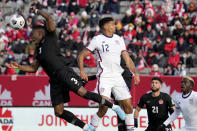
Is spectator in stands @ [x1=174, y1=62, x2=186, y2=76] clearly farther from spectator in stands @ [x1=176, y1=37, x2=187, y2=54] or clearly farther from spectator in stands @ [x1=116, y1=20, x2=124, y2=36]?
spectator in stands @ [x1=116, y1=20, x2=124, y2=36]

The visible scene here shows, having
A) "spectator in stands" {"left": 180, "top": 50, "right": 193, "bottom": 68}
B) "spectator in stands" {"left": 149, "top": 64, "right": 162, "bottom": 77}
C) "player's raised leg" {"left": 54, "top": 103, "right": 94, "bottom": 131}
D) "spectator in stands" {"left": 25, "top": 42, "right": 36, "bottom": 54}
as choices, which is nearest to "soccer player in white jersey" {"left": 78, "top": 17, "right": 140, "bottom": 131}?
"player's raised leg" {"left": 54, "top": 103, "right": 94, "bottom": 131}

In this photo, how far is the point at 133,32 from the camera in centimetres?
2442

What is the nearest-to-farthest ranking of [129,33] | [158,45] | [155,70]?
1. [155,70]
2. [158,45]
3. [129,33]

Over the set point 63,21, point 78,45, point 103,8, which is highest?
point 103,8

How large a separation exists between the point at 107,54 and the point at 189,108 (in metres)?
2.04

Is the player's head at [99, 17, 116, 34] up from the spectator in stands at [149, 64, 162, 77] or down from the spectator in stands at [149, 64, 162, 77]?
up

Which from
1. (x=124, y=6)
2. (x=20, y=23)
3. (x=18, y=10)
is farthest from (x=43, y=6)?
(x=20, y=23)

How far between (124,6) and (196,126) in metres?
16.4

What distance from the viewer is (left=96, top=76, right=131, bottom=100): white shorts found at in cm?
1155

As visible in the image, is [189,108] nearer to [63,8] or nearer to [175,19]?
[175,19]

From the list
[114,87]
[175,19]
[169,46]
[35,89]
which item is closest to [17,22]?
[114,87]

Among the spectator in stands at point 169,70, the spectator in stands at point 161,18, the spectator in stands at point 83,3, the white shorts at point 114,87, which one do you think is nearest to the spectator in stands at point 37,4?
the spectator in stands at point 83,3

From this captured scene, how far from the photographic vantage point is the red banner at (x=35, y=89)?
1856 centimetres

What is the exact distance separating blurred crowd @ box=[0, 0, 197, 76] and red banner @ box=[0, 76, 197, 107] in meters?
2.05
